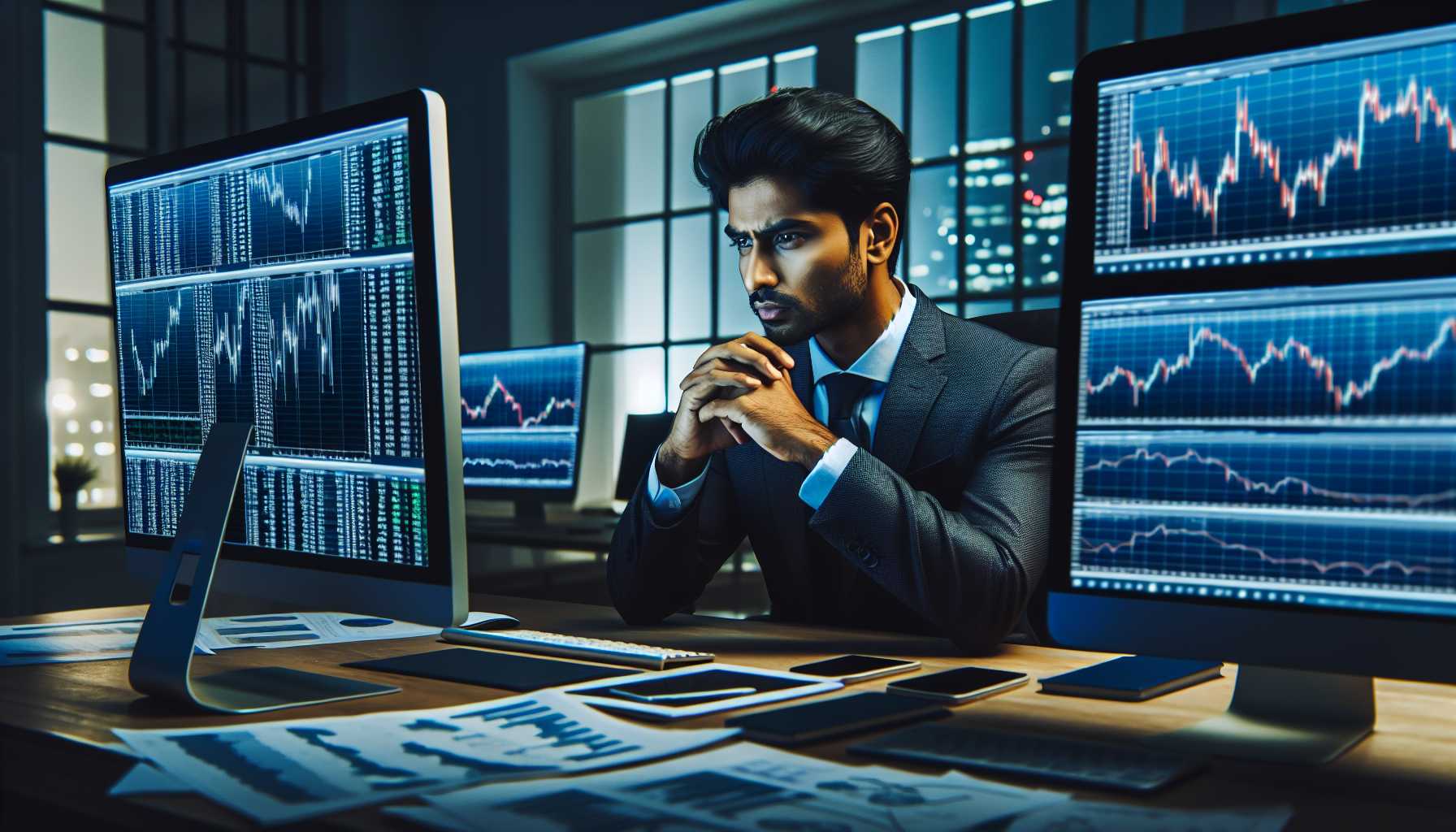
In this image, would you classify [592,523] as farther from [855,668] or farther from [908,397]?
[855,668]

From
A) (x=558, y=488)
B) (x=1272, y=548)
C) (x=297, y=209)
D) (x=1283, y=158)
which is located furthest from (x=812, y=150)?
(x=558, y=488)

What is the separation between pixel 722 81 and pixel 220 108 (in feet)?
7.15

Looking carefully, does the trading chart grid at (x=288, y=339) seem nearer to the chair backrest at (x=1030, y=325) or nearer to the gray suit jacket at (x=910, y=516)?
the gray suit jacket at (x=910, y=516)

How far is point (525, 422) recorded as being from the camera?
3.86 m

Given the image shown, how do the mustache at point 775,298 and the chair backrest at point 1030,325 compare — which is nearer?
the mustache at point 775,298

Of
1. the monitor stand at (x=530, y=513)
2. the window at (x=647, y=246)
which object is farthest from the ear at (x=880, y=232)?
the window at (x=647, y=246)

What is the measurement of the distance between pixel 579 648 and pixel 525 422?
2.73 metres

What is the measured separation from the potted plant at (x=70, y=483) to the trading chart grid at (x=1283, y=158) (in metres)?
4.53

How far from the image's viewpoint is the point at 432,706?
96 cm

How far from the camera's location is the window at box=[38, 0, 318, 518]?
4.71m

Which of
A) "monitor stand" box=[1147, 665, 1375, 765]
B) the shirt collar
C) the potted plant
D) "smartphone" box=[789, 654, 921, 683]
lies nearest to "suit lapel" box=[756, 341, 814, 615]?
the shirt collar

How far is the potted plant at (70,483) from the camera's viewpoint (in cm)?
450

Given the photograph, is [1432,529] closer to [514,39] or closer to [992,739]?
[992,739]

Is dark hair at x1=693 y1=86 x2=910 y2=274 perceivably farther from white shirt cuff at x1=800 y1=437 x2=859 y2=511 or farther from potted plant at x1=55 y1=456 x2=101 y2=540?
potted plant at x1=55 y1=456 x2=101 y2=540
